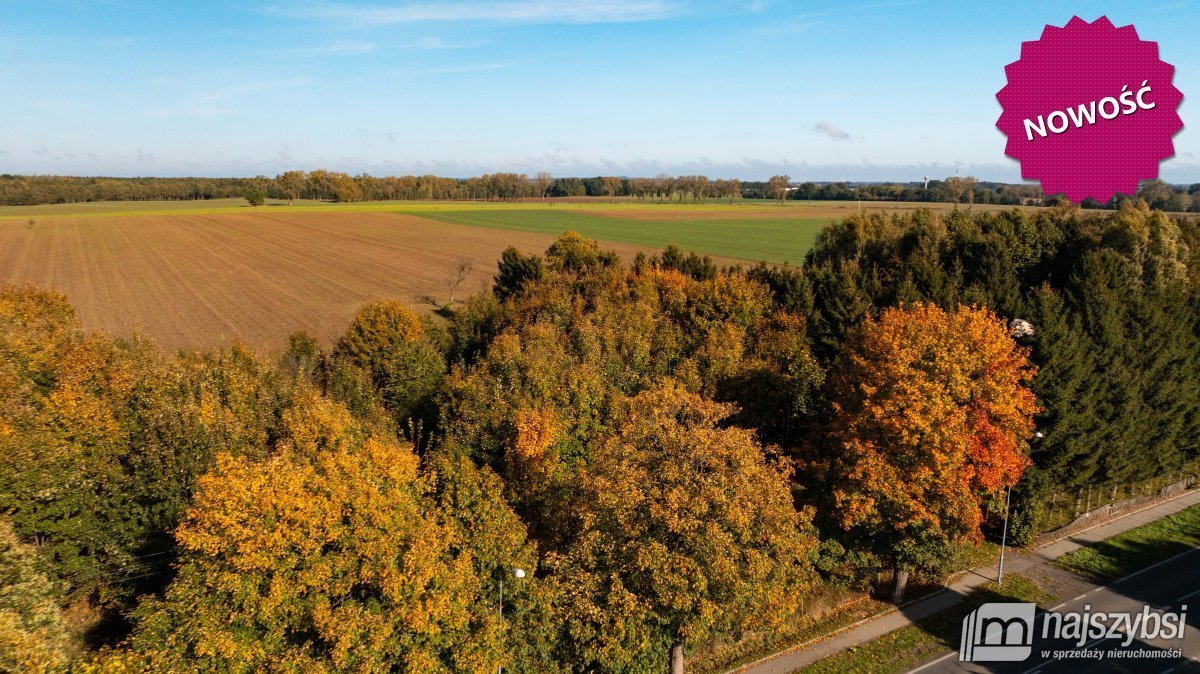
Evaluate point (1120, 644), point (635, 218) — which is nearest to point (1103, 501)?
point (1120, 644)

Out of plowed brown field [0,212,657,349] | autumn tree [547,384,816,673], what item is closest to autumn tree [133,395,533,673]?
autumn tree [547,384,816,673]

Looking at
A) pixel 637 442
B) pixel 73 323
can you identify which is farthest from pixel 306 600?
pixel 73 323

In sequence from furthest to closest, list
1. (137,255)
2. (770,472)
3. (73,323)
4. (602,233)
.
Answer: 1. (602,233)
2. (137,255)
3. (73,323)
4. (770,472)

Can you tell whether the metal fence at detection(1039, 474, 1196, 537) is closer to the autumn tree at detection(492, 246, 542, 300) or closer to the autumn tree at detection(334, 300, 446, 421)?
the autumn tree at detection(334, 300, 446, 421)

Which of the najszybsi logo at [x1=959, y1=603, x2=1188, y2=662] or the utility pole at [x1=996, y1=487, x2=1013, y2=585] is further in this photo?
the utility pole at [x1=996, y1=487, x2=1013, y2=585]

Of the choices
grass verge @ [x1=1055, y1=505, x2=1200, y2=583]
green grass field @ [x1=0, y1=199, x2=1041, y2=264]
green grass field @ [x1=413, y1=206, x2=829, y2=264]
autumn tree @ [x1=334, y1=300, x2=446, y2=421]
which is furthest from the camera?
green grass field @ [x1=0, y1=199, x2=1041, y2=264]

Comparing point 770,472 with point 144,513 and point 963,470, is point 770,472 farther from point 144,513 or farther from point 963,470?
point 144,513

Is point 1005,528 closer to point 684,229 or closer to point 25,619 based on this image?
point 25,619
